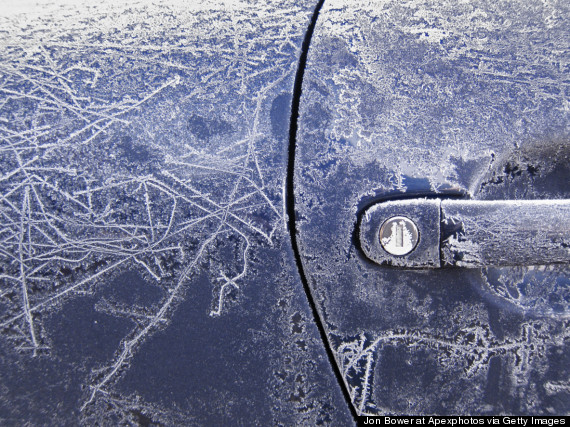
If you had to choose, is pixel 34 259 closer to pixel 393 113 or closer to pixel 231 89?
pixel 231 89

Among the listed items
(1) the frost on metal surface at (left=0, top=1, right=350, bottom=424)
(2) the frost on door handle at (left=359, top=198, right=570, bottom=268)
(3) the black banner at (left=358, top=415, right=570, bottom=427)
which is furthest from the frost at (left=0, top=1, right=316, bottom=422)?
(3) the black banner at (left=358, top=415, right=570, bottom=427)

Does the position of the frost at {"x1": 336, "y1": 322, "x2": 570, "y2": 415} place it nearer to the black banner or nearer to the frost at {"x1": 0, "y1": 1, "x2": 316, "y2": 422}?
the black banner

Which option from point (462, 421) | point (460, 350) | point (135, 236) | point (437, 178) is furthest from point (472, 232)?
point (135, 236)

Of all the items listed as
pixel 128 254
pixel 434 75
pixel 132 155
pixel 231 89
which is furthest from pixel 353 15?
pixel 128 254

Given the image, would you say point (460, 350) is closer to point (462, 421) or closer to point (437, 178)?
point (462, 421)

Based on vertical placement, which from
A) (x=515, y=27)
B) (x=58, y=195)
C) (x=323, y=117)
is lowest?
(x=58, y=195)

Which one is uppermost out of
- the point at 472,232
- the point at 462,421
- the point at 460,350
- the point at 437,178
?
the point at 437,178
